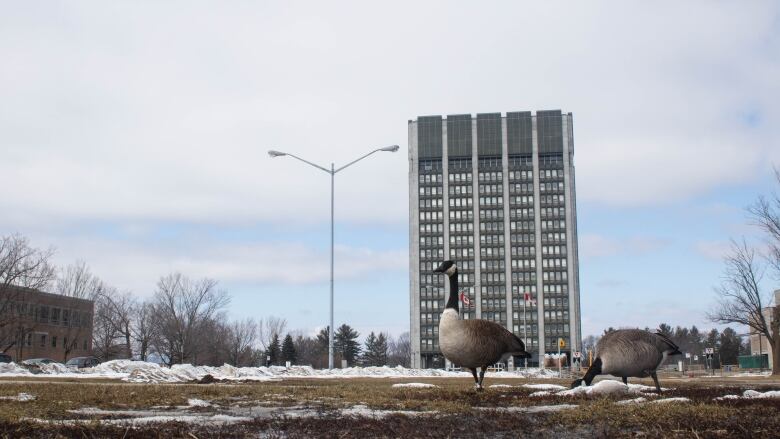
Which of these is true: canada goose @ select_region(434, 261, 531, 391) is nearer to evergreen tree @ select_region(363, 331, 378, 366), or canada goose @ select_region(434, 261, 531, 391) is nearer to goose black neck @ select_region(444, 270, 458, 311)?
goose black neck @ select_region(444, 270, 458, 311)

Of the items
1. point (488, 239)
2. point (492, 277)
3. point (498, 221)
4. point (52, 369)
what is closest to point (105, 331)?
point (52, 369)

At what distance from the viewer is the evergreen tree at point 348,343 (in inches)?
6289

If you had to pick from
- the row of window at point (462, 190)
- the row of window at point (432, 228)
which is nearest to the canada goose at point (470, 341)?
the row of window at point (432, 228)

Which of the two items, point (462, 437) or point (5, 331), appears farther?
point (5, 331)

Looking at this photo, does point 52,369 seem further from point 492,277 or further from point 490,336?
point 492,277

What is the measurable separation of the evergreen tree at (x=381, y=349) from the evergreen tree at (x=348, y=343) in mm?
12428

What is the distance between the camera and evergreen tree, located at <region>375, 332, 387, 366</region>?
176000 mm

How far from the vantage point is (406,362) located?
19500 centimetres

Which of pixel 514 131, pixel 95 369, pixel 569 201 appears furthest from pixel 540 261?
pixel 95 369

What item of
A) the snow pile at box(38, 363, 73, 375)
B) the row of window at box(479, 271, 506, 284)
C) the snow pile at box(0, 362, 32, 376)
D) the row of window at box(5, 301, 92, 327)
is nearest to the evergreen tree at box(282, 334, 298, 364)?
the row of window at box(5, 301, 92, 327)

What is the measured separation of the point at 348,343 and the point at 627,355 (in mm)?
152910

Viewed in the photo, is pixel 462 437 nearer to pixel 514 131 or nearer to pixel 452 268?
pixel 452 268

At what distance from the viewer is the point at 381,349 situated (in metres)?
180

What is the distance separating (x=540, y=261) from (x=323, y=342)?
56265mm
